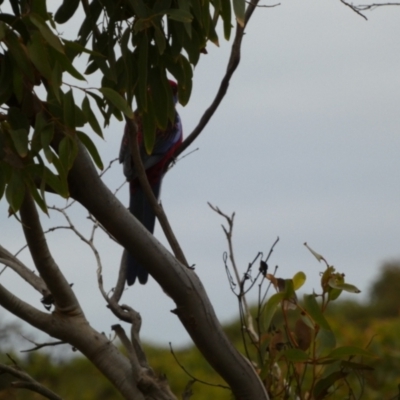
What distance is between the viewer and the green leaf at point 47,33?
54.4 inches

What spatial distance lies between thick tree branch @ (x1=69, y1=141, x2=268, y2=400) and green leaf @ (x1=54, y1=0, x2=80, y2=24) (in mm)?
367

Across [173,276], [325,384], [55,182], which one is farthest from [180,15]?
[325,384]

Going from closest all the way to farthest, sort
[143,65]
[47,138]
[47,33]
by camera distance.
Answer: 1. [47,33]
2. [47,138]
3. [143,65]

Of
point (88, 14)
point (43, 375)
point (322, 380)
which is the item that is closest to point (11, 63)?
point (88, 14)

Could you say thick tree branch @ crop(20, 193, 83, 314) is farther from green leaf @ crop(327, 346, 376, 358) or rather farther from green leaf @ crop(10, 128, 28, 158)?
green leaf @ crop(327, 346, 376, 358)

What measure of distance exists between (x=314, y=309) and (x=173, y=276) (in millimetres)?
312

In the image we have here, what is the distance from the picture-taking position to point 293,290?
5.80 feet

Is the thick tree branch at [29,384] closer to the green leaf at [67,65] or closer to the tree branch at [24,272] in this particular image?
the tree branch at [24,272]

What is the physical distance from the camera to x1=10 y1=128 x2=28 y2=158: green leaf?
4.82ft

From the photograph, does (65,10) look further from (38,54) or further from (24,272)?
(24,272)

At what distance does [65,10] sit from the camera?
1877 millimetres

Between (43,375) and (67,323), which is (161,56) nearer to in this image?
(67,323)

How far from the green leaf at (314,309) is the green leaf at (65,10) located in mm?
814

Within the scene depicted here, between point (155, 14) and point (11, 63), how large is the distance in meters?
0.31
